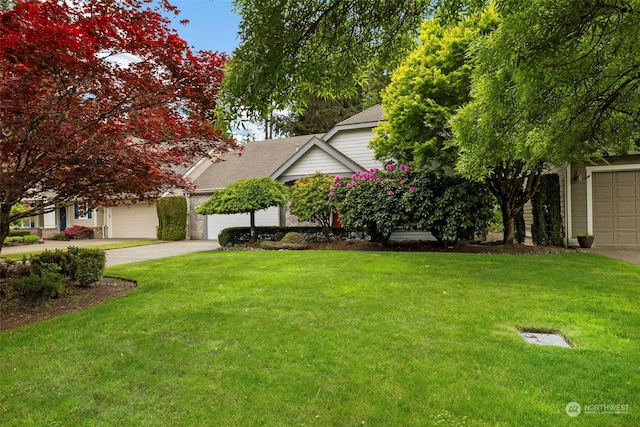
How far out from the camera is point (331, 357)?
3.41 metres

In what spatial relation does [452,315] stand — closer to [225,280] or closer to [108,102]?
[225,280]

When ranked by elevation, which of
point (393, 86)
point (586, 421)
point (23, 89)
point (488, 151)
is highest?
point (393, 86)

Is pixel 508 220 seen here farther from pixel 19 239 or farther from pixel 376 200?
pixel 19 239

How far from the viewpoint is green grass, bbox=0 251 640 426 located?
8.57ft

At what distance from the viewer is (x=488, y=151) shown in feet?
20.7

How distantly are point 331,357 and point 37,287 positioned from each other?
4829 millimetres

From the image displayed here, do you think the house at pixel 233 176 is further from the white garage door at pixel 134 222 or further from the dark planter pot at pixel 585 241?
the dark planter pot at pixel 585 241

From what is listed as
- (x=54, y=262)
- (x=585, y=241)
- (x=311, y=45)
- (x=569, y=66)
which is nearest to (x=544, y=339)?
(x=569, y=66)

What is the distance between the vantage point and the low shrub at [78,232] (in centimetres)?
2127

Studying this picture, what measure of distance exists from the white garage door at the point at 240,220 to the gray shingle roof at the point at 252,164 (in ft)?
6.07

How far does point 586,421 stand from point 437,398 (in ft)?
3.18

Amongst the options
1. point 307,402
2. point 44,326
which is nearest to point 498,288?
point 307,402

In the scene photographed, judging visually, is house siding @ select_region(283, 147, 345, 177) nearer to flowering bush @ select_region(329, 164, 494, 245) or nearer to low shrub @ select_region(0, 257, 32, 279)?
flowering bush @ select_region(329, 164, 494, 245)

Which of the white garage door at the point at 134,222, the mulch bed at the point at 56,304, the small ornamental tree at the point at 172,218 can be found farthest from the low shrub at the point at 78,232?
the mulch bed at the point at 56,304
